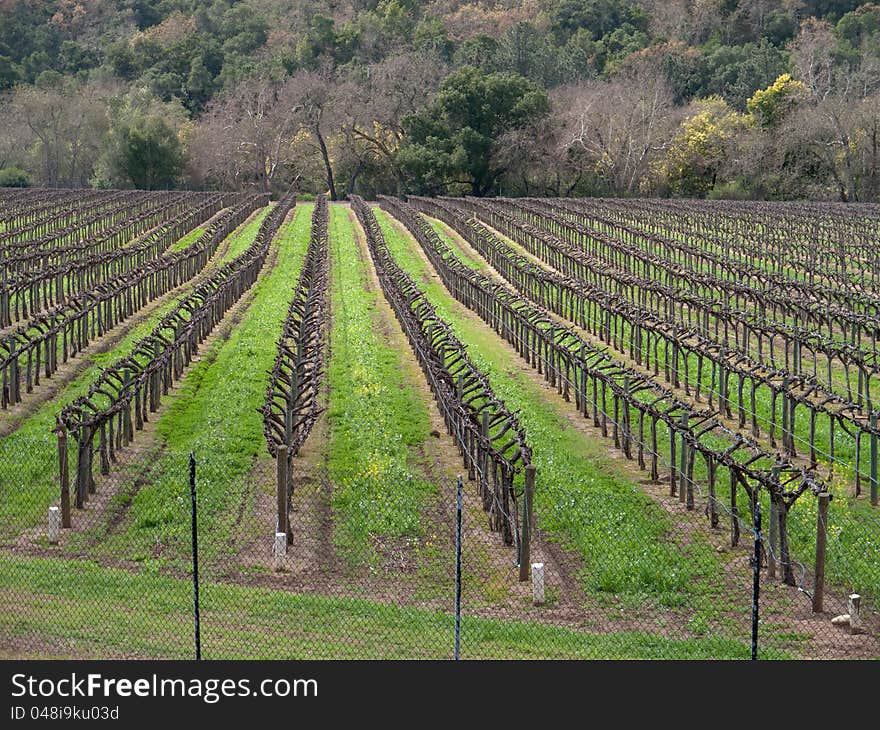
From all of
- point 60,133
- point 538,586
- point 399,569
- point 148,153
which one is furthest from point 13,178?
point 538,586

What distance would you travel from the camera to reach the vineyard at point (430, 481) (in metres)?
14.2

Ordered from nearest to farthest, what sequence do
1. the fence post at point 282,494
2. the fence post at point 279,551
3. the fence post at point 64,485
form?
the fence post at point 279,551 < the fence post at point 282,494 < the fence post at point 64,485

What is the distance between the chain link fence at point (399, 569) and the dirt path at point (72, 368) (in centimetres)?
439

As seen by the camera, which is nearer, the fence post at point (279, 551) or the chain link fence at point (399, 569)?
the chain link fence at point (399, 569)

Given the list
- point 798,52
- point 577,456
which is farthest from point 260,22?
point 577,456

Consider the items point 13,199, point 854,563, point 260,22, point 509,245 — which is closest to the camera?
point 854,563

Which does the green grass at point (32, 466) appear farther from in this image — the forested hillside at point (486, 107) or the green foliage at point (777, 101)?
Result: the green foliage at point (777, 101)

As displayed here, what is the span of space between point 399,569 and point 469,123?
81.6 meters

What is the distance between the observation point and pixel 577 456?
23500 millimetres

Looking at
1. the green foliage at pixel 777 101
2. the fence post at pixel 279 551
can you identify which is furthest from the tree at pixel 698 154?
the fence post at pixel 279 551

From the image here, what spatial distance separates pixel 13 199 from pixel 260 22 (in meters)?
93.5

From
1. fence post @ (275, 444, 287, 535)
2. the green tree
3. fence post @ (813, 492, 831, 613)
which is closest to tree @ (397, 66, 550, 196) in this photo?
the green tree

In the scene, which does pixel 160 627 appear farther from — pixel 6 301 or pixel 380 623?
pixel 6 301

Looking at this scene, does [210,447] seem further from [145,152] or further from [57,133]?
[57,133]
